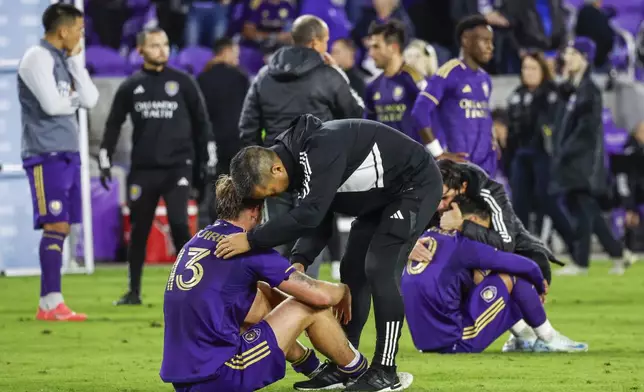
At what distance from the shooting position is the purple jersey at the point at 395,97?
37.3 ft

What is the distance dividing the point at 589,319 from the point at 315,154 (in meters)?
4.59

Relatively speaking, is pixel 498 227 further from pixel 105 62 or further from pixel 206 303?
pixel 105 62

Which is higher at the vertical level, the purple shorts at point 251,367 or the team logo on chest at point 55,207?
the purple shorts at point 251,367

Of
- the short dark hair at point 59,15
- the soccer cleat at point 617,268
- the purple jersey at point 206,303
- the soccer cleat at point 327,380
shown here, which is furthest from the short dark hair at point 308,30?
the soccer cleat at point 617,268

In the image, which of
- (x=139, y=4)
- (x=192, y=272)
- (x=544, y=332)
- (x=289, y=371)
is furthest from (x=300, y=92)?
(x=139, y=4)

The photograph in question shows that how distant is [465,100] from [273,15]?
26.2 ft

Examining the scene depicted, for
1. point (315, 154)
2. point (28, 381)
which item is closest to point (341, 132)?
point (315, 154)

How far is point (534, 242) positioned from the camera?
344 inches

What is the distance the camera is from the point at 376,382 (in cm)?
680

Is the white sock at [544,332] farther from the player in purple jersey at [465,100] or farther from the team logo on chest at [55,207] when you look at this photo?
the team logo on chest at [55,207]

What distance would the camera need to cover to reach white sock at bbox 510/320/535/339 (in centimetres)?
861

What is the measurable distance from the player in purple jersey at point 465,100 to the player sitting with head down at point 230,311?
177 inches

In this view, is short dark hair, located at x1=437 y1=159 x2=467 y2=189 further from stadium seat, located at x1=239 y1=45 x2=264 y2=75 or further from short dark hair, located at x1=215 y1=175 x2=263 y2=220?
stadium seat, located at x1=239 y1=45 x2=264 y2=75

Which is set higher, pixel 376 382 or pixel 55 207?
pixel 376 382
